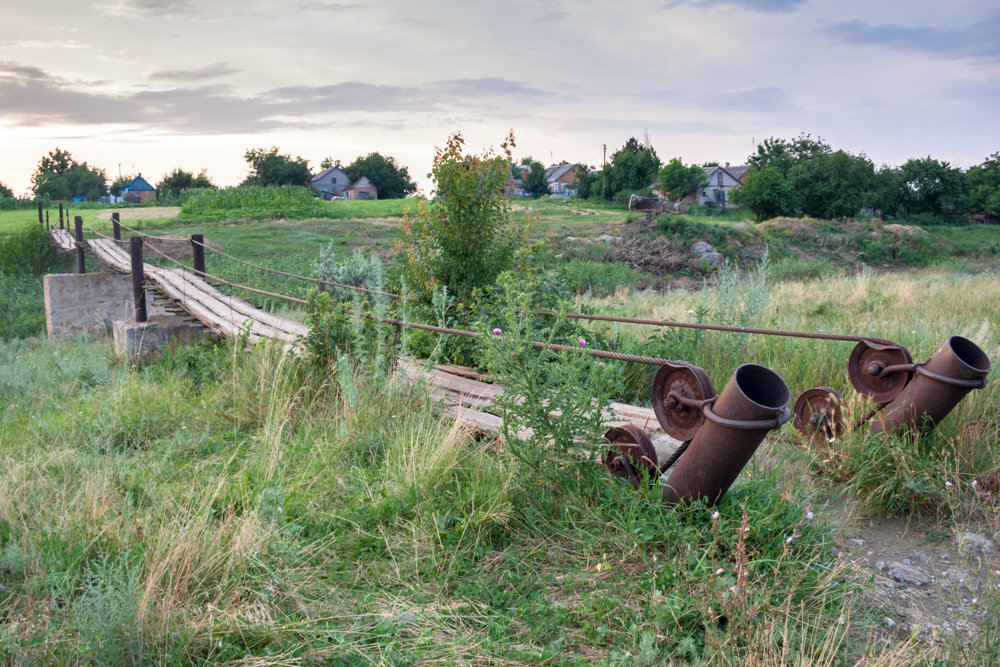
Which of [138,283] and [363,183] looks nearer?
[138,283]

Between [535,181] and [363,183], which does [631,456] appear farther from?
[363,183]

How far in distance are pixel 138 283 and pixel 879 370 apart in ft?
30.1

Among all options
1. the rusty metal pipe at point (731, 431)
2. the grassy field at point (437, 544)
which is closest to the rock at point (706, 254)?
the grassy field at point (437, 544)

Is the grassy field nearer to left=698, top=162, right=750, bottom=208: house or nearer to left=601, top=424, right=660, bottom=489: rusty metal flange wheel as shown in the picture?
left=601, top=424, right=660, bottom=489: rusty metal flange wheel

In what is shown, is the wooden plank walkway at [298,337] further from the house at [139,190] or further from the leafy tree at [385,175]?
the house at [139,190]

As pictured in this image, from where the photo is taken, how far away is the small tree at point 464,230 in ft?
23.6

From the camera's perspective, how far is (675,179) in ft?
181

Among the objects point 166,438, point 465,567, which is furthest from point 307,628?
point 166,438

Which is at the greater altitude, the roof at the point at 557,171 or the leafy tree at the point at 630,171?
the roof at the point at 557,171

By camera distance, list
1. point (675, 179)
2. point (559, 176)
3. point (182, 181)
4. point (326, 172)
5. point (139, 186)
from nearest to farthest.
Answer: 1. point (675, 179)
2. point (182, 181)
3. point (559, 176)
4. point (326, 172)
5. point (139, 186)

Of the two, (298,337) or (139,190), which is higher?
(139,190)

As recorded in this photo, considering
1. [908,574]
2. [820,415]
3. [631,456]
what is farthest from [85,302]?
[908,574]

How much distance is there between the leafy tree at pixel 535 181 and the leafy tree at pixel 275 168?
21608 mm

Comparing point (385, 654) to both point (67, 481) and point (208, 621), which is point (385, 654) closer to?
point (208, 621)
